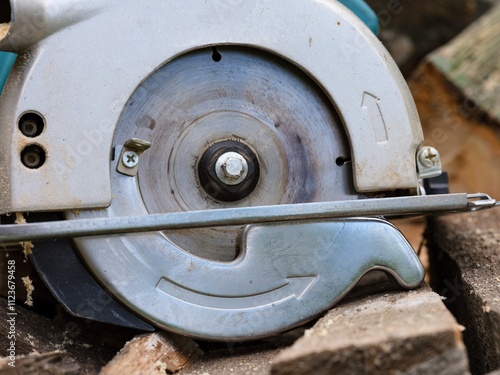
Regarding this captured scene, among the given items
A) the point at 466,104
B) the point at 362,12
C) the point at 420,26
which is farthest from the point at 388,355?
the point at 420,26

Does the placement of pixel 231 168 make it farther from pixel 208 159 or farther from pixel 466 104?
pixel 466 104

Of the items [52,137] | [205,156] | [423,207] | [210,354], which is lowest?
[210,354]

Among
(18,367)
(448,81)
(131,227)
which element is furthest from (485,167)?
(18,367)

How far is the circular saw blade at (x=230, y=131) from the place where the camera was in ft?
5.08

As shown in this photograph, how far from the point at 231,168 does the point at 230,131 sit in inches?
4.1

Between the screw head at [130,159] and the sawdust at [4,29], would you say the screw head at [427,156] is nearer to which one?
the screw head at [130,159]

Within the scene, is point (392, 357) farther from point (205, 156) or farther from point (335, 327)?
point (205, 156)

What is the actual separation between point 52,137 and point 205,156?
34 centimetres

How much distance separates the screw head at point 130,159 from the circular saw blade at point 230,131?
0.10 ft

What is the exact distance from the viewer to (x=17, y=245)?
1.52m

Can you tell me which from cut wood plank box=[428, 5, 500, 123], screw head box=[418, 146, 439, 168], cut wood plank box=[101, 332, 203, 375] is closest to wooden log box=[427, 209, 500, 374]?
screw head box=[418, 146, 439, 168]

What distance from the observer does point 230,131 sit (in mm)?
1596

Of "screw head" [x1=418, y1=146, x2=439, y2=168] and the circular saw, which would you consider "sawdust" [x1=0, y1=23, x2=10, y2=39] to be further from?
"screw head" [x1=418, y1=146, x2=439, y2=168]

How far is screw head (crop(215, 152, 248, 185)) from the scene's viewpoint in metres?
1.54
